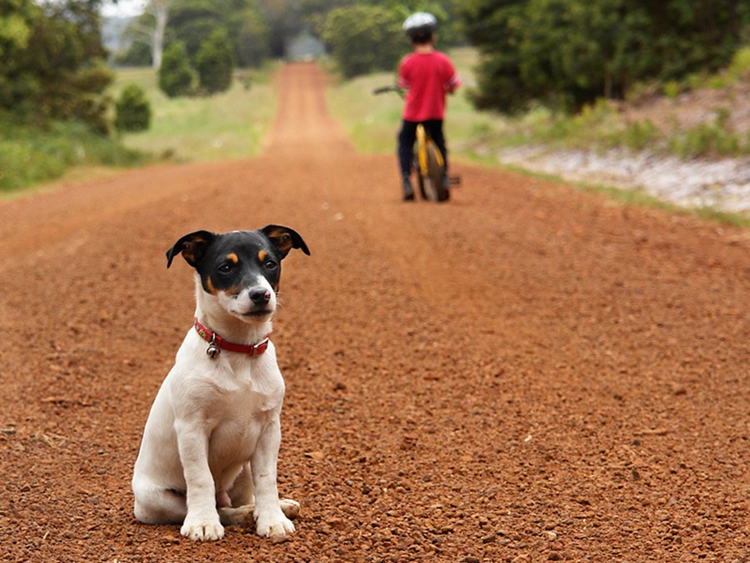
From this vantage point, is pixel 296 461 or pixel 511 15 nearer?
pixel 296 461

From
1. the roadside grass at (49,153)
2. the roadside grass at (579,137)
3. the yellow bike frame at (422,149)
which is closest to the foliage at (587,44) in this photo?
the roadside grass at (579,137)

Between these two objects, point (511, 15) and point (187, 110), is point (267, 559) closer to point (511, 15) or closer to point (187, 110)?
point (511, 15)

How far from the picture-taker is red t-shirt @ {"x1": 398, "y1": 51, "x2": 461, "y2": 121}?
12789mm

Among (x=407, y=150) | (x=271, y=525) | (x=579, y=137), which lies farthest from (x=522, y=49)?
(x=271, y=525)

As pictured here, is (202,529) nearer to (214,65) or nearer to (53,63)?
(53,63)

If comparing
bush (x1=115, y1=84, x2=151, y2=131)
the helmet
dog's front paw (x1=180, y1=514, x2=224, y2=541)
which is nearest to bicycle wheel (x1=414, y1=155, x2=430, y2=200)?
the helmet

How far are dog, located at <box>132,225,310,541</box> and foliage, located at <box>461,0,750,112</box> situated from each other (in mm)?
18887

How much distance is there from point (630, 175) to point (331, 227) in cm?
722

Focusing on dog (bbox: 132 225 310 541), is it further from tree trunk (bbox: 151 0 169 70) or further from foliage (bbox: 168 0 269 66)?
tree trunk (bbox: 151 0 169 70)

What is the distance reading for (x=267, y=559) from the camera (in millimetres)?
3619

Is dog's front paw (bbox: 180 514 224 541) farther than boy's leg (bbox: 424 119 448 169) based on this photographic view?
No

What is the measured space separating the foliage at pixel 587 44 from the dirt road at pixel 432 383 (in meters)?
9.61

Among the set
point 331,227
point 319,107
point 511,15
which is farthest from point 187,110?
point 331,227

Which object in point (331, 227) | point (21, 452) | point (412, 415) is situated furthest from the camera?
point (331, 227)
